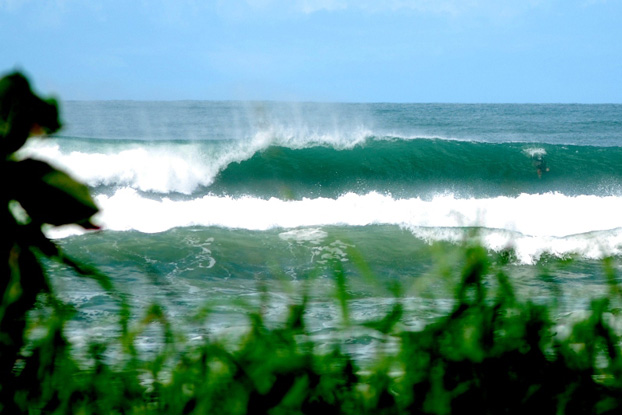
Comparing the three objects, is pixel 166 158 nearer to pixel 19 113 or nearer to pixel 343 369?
pixel 343 369

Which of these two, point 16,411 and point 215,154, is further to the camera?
point 215,154

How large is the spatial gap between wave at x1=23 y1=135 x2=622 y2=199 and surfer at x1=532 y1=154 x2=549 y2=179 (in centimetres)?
3

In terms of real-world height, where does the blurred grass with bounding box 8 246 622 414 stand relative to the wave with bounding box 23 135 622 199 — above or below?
below

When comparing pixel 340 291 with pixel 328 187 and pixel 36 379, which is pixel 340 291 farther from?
pixel 328 187

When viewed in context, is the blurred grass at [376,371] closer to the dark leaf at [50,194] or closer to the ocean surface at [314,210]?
the ocean surface at [314,210]

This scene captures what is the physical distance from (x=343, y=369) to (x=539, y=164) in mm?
18801

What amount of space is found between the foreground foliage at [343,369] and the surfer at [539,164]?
18.2 metres

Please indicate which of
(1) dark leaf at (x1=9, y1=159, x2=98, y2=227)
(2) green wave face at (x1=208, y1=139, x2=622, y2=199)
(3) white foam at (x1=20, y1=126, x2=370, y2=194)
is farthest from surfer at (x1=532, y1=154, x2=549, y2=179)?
(1) dark leaf at (x1=9, y1=159, x2=98, y2=227)

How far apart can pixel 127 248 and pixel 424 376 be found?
26.2 feet

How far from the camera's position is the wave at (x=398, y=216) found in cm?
1075

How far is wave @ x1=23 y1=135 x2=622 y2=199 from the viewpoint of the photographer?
643 inches

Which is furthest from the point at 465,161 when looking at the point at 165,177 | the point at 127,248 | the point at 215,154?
the point at 127,248

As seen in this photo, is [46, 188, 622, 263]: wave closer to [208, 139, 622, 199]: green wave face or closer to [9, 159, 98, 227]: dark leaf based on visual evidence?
[208, 139, 622, 199]: green wave face

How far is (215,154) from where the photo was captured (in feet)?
57.1
